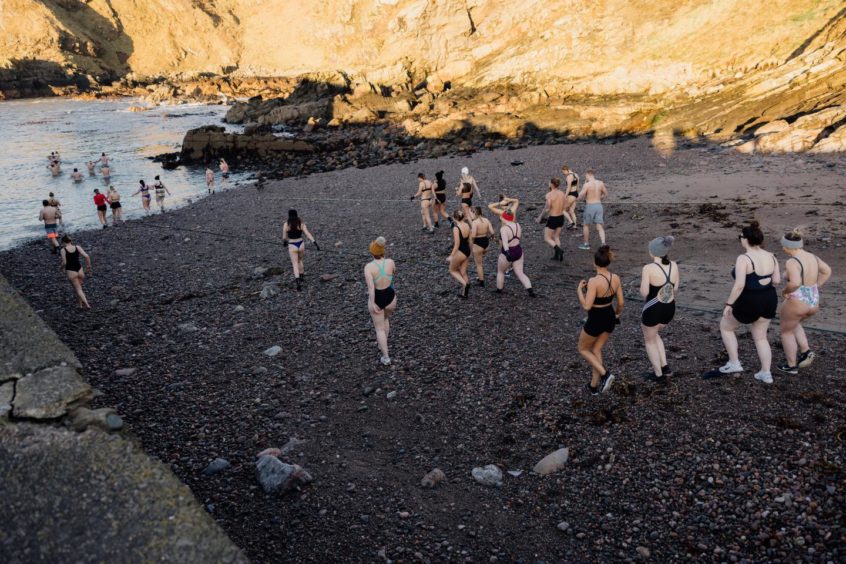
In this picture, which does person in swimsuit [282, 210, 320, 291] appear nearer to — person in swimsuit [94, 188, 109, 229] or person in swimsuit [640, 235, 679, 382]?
person in swimsuit [640, 235, 679, 382]

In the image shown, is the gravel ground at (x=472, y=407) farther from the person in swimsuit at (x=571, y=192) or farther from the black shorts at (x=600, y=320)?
the person in swimsuit at (x=571, y=192)

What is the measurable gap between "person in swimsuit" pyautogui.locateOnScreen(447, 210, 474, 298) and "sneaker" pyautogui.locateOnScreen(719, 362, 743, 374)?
529 cm

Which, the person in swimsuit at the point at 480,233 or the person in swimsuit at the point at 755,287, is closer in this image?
the person in swimsuit at the point at 755,287

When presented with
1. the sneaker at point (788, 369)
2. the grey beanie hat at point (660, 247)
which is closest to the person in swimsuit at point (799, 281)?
the sneaker at point (788, 369)

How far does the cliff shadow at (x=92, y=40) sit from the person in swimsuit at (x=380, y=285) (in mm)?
123945

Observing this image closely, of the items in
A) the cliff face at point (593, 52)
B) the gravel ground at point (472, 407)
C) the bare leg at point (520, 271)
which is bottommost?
the gravel ground at point (472, 407)

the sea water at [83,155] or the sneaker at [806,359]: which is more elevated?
the sea water at [83,155]

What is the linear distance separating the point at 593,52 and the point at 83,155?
41657mm

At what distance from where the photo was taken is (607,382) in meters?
7.39

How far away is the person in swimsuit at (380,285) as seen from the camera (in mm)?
8492

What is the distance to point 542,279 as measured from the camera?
40.6ft

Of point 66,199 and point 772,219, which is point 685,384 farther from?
point 66,199

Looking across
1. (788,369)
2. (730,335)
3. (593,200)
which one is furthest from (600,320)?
(593,200)

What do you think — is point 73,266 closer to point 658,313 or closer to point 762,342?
point 658,313
